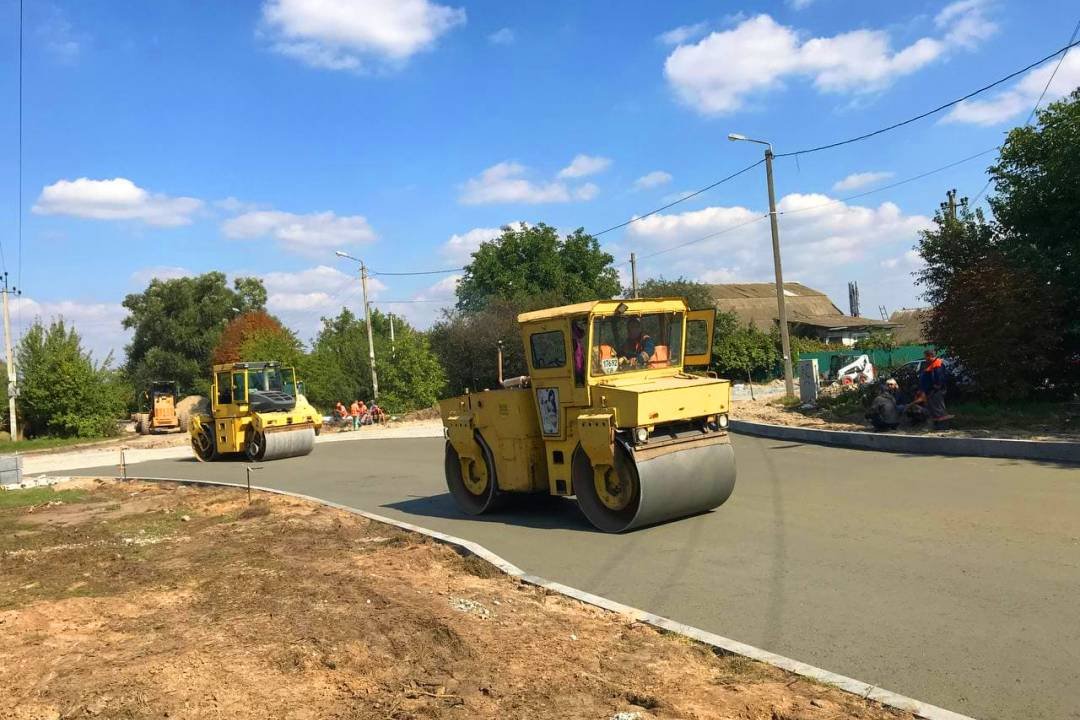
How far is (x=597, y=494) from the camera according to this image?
8.78m

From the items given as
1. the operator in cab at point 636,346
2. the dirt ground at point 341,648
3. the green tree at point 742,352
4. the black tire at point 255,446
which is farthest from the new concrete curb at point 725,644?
the green tree at point 742,352

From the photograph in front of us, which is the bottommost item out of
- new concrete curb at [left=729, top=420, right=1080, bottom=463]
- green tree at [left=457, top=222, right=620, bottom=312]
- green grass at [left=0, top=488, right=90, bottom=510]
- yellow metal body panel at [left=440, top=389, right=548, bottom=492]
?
green grass at [left=0, top=488, right=90, bottom=510]

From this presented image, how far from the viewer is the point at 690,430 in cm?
878

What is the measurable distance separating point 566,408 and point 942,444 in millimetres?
7041

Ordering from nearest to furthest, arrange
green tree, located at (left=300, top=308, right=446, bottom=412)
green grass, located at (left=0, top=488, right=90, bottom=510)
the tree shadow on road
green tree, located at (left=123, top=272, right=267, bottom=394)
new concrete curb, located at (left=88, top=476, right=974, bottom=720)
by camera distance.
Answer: new concrete curb, located at (left=88, top=476, right=974, bottom=720)
the tree shadow on road
green grass, located at (left=0, top=488, right=90, bottom=510)
green tree, located at (left=300, top=308, right=446, bottom=412)
green tree, located at (left=123, top=272, right=267, bottom=394)

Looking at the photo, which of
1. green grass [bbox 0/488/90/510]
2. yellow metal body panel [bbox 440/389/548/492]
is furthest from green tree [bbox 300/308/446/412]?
yellow metal body panel [bbox 440/389/548/492]

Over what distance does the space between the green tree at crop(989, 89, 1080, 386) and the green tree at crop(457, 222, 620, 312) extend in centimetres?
3348

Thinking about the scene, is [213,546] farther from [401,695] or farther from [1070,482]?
[1070,482]

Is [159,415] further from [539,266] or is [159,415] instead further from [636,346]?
[636,346]

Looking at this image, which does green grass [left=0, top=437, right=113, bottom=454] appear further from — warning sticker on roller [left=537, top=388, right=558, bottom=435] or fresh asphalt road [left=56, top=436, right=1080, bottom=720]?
warning sticker on roller [left=537, top=388, right=558, bottom=435]

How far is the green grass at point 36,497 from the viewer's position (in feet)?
49.1

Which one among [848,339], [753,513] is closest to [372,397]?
[848,339]

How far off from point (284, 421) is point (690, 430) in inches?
586

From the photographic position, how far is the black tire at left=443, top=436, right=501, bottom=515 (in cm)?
1016
